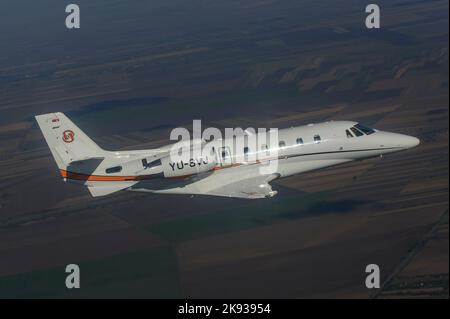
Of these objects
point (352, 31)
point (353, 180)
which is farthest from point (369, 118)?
point (352, 31)

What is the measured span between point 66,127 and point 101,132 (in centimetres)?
5188

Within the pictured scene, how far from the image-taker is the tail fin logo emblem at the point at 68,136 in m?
44.9

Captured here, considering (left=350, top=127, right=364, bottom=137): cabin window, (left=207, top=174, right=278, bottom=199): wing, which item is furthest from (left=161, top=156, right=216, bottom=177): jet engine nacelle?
(left=350, top=127, right=364, bottom=137): cabin window

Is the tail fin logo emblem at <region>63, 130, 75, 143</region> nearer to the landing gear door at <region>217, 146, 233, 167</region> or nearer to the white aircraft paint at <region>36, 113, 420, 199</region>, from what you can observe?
the white aircraft paint at <region>36, 113, 420, 199</region>

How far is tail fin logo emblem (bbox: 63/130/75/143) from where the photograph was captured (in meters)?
44.9

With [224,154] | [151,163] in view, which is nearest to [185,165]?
[151,163]

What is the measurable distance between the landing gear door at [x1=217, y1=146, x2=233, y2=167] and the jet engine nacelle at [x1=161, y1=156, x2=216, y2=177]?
0.64 metres

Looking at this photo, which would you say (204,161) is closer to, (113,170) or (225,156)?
(225,156)

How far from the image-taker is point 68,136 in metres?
45.0

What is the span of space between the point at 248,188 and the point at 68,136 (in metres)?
12.6

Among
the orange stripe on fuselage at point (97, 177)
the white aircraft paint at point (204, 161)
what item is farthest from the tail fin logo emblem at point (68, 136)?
the orange stripe on fuselage at point (97, 177)

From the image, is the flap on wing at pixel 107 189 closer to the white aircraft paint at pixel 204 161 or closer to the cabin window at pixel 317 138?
the white aircraft paint at pixel 204 161

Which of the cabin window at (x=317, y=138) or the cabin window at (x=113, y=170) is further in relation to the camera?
the cabin window at (x=317, y=138)

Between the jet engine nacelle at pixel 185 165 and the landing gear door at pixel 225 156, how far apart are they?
641 millimetres
